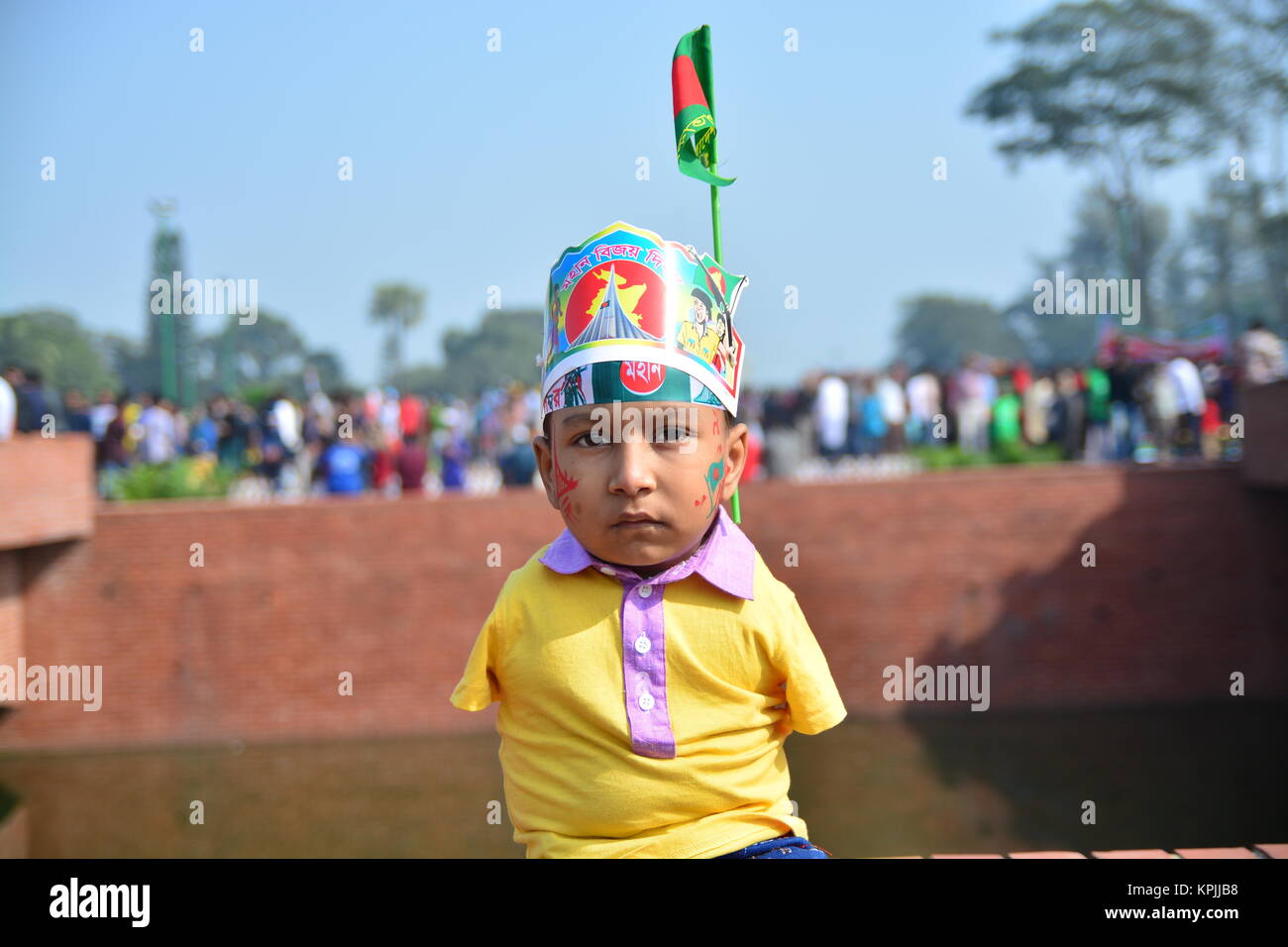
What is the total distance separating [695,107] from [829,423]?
1146cm

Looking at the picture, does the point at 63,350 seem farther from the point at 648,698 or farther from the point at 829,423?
the point at 648,698

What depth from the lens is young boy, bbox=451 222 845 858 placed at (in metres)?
2.25

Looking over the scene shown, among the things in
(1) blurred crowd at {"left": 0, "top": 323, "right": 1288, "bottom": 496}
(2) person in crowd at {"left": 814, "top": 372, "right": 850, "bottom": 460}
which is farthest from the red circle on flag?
(2) person in crowd at {"left": 814, "top": 372, "right": 850, "bottom": 460}

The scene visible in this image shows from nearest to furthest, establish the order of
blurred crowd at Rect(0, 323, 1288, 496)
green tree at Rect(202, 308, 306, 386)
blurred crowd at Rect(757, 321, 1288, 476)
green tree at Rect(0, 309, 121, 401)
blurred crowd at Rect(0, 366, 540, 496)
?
blurred crowd at Rect(0, 366, 540, 496) → blurred crowd at Rect(0, 323, 1288, 496) → blurred crowd at Rect(757, 321, 1288, 476) → green tree at Rect(0, 309, 121, 401) → green tree at Rect(202, 308, 306, 386)

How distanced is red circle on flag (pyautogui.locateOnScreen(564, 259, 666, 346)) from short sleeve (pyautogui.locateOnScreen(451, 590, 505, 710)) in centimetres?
60

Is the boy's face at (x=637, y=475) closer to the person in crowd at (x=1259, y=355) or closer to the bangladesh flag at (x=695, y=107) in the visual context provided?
the bangladesh flag at (x=695, y=107)

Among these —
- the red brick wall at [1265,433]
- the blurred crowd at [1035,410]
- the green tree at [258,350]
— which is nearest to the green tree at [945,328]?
the green tree at [258,350]

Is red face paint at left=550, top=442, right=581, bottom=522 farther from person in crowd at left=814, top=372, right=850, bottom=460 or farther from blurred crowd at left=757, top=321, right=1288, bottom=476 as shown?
person in crowd at left=814, top=372, right=850, bottom=460

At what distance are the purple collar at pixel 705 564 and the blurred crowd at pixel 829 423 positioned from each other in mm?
9933

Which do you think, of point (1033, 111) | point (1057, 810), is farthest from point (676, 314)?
point (1033, 111)

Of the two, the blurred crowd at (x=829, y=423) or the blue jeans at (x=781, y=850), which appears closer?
the blue jeans at (x=781, y=850)

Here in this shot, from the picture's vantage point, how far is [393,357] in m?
37.6

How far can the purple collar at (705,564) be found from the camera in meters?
2.32
